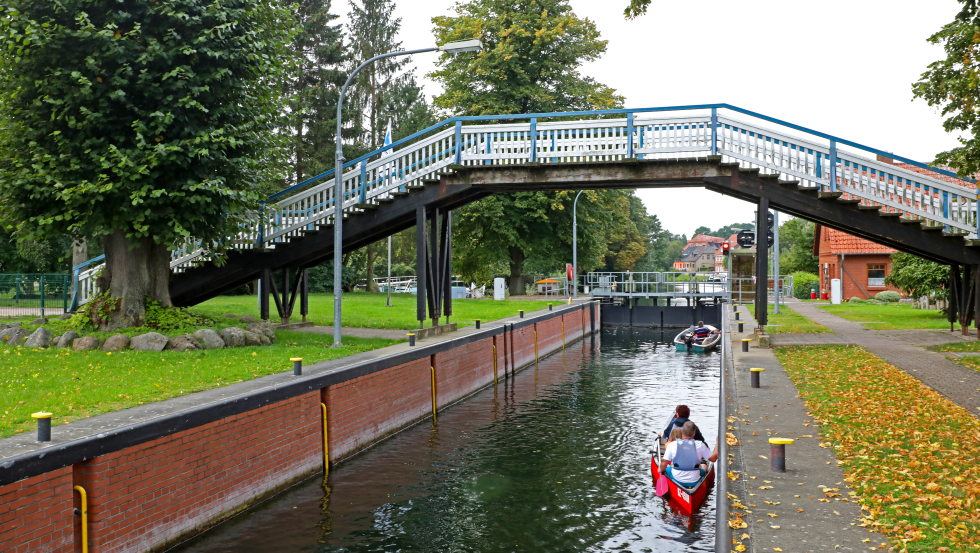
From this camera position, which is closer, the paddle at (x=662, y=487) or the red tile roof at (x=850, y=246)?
the paddle at (x=662, y=487)

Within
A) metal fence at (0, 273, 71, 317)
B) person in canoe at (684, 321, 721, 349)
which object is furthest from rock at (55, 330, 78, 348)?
person in canoe at (684, 321, 721, 349)

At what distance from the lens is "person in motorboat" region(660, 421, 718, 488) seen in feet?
34.8

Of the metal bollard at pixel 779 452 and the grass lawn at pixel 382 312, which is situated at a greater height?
the grass lawn at pixel 382 312

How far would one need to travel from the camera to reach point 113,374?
1284cm

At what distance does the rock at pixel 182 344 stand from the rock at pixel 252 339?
1.42 metres

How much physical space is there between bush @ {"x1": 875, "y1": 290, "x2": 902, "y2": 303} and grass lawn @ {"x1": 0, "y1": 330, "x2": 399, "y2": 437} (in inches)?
1647

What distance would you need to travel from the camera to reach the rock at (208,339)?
16.9m

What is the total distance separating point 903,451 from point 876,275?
47.3m

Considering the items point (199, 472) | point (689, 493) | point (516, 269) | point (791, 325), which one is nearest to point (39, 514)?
point (199, 472)

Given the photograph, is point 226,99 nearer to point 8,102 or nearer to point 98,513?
point 8,102

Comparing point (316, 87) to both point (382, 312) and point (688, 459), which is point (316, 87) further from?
point (688, 459)

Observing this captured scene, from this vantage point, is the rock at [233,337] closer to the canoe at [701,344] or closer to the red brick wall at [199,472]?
the red brick wall at [199,472]

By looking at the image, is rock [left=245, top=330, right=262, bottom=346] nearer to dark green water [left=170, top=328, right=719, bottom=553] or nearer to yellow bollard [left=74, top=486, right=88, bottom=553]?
dark green water [left=170, top=328, right=719, bottom=553]

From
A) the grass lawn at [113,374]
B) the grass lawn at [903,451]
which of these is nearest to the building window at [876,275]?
the grass lawn at [903,451]
